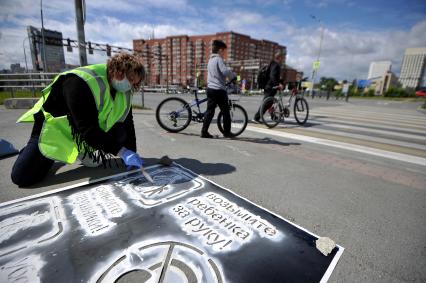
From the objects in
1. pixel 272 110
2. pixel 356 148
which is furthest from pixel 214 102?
pixel 356 148

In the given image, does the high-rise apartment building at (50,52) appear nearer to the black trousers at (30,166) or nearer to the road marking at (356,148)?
the road marking at (356,148)

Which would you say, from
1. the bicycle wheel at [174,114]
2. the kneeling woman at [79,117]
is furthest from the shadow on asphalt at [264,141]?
the kneeling woman at [79,117]

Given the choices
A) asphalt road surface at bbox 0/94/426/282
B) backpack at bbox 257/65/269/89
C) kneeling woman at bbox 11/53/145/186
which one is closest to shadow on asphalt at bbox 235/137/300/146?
asphalt road surface at bbox 0/94/426/282

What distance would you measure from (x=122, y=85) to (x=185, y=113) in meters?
2.61

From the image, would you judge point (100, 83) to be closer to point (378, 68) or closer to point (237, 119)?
point (237, 119)

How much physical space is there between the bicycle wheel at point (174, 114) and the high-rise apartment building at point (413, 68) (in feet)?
476

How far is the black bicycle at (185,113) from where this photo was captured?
15.8 feet

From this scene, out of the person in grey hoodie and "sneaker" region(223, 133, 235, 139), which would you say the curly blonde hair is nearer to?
the person in grey hoodie

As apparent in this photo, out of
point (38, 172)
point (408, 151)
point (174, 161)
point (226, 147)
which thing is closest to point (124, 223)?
point (38, 172)

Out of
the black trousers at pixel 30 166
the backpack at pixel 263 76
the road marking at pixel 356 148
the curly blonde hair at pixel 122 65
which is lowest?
the road marking at pixel 356 148

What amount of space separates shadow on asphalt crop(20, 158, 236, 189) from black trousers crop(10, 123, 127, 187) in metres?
0.07

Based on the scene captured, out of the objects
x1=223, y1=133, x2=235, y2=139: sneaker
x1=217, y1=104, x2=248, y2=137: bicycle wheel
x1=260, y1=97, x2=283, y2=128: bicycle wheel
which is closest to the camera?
x1=223, y1=133, x2=235, y2=139: sneaker

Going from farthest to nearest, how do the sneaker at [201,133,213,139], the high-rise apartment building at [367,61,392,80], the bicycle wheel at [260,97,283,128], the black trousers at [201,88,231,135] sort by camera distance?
the high-rise apartment building at [367,61,392,80] < the bicycle wheel at [260,97,283,128] < the sneaker at [201,133,213,139] < the black trousers at [201,88,231,135]

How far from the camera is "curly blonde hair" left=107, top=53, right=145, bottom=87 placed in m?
2.20
